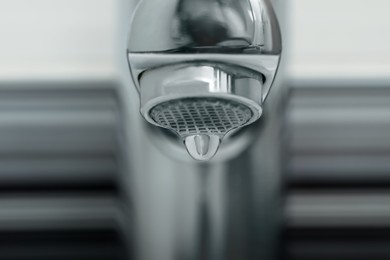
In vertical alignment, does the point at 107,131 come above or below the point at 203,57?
below

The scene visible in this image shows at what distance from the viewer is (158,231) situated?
1.41ft

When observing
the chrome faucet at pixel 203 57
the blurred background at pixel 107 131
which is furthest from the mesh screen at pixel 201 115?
the blurred background at pixel 107 131

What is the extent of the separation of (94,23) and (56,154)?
0.15 m

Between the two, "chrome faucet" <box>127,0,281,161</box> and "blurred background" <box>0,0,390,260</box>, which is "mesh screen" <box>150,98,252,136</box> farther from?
"blurred background" <box>0,0,390,260</box>

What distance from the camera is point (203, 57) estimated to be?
1.04ft

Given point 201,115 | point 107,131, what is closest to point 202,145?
point 201,115

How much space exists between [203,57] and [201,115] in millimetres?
40

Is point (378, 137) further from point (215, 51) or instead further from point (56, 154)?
point (215, 51)

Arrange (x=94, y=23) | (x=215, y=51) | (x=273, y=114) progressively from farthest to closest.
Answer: (x=94, y=23) → (x=273, y=114) → (x=215, y=51)

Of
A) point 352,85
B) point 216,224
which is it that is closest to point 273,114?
point 216,224

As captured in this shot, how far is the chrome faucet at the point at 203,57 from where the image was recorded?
315mm

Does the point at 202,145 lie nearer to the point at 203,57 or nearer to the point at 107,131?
the point at 203,57

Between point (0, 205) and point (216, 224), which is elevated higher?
point (216, 224)

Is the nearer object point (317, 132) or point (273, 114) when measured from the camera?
point (273, 114)
